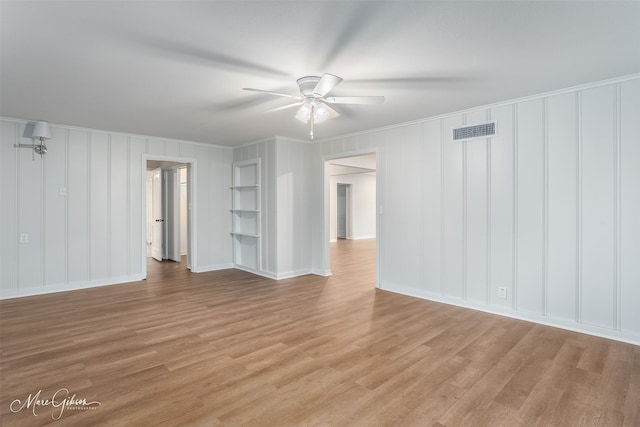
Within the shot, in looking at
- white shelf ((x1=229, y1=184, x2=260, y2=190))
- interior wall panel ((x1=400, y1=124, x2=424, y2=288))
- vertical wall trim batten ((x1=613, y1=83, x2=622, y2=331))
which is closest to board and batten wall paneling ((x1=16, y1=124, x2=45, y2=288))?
white shelf ((x1=229, y1=184, x2=260, y2=190))

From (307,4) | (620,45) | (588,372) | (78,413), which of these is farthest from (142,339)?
(620,45)

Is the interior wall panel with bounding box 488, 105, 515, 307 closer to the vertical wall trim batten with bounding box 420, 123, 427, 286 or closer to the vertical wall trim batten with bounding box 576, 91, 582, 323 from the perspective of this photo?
the vertical wall trim batten with bounding box 576, 91, 582, 323

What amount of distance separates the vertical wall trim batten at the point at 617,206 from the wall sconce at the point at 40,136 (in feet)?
21.1

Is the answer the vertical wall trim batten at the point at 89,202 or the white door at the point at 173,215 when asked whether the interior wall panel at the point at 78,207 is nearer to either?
the vertical wall trim batten at the point at 89,202

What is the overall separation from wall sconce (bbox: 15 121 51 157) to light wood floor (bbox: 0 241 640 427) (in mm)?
2022

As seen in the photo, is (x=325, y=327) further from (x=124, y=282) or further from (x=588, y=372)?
(x=124, y=282)

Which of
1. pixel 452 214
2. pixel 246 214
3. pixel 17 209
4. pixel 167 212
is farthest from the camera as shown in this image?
pixel 167 212

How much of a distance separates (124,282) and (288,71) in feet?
14.5

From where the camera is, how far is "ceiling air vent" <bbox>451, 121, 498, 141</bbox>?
3.73m

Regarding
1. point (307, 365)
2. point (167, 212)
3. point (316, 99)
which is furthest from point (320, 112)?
point (167, 212)

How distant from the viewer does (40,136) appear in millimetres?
4309

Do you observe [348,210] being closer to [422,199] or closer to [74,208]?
[422,199]

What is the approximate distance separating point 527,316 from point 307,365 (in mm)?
2501

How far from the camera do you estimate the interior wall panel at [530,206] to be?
3414 mm
